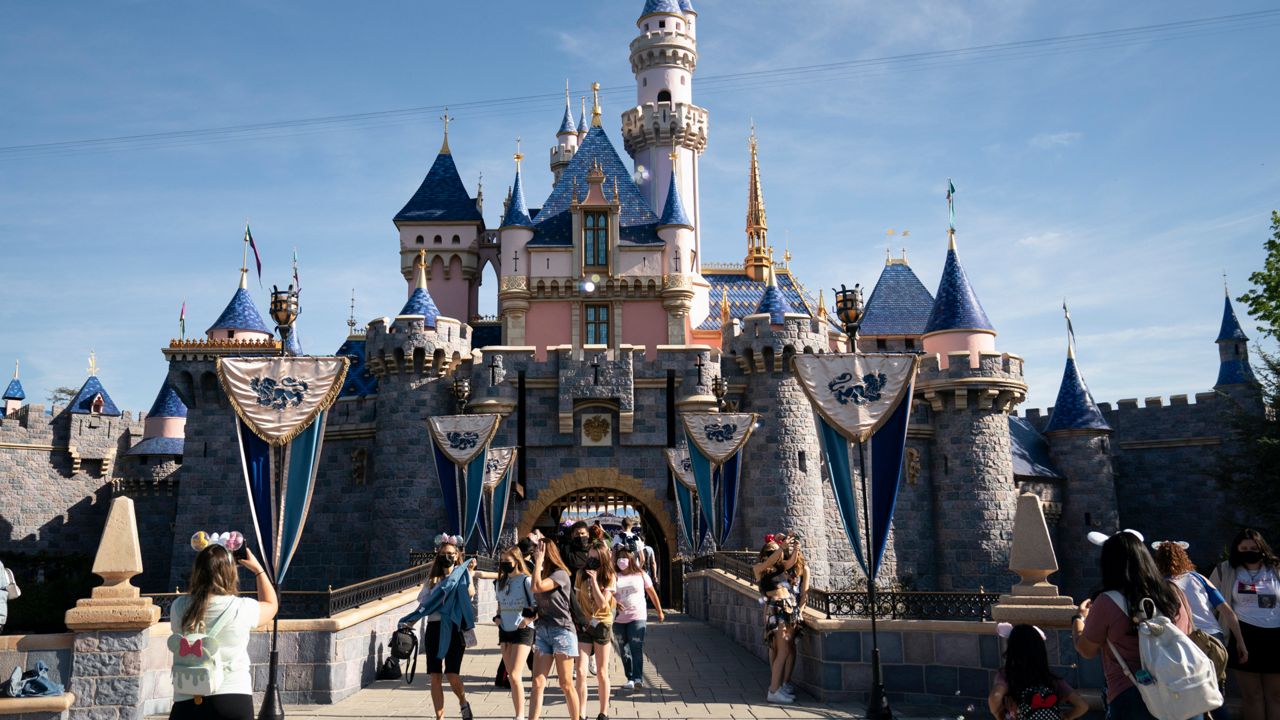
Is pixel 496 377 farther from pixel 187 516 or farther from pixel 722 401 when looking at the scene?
pixel 187 516

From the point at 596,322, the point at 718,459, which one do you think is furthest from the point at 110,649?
the point at 596,322

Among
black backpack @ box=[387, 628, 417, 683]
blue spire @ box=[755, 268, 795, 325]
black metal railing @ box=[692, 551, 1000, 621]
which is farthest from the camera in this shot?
blue spire @ box=[755, 268, 795, 325]

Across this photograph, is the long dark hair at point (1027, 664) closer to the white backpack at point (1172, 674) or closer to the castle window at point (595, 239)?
the white backpack at point (1172, 674)

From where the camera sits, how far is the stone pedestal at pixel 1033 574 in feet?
28.7

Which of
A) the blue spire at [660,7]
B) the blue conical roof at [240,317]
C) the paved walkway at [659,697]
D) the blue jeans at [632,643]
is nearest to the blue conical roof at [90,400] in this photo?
the blue conical roof at [240,317]

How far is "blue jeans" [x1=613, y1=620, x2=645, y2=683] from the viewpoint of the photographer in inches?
416

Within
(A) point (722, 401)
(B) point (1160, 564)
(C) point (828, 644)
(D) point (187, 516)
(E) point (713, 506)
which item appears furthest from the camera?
(D) point (187, 516)

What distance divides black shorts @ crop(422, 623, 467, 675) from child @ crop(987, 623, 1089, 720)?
445cm

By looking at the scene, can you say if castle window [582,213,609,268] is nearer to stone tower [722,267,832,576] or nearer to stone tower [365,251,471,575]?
stone tower [365,251,471,575]

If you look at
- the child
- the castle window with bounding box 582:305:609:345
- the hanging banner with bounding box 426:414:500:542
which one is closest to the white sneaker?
the child

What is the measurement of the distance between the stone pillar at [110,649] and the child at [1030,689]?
21.3 feet

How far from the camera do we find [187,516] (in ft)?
96.3

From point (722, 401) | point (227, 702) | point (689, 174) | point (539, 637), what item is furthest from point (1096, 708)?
point (689, 174)

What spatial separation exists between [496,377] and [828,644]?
16.2 m
